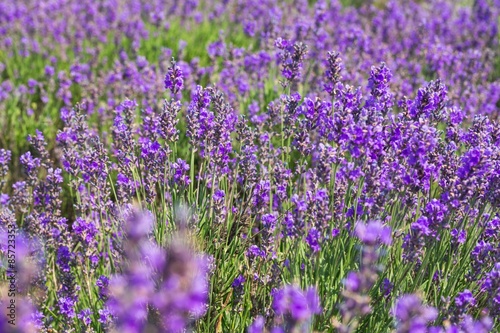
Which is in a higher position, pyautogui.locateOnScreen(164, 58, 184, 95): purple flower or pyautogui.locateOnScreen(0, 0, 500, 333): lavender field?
pyautogui.locateOnScreen(164, 58, 184, 95): purple flower

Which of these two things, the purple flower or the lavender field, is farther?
the purple flower

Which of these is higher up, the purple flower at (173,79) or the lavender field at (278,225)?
the purple flower at (173,79)

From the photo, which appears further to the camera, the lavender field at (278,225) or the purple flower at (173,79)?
the purple flower at (173,79)

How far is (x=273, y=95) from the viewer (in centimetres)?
486

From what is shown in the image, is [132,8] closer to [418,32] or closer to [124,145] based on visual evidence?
[418,32]

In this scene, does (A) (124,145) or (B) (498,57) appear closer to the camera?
(A) (124,145)

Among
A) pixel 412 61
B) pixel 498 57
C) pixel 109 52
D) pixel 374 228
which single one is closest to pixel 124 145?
pixel 374 228

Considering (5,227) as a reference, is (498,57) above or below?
above

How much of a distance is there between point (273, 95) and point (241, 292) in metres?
2.49

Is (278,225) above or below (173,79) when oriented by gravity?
below

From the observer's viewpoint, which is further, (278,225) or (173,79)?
(278,225)

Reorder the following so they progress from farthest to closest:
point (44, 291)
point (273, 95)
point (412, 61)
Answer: point (412, 61), point (273, 95), point (44, 291)

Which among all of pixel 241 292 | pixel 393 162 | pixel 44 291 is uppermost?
pixel 393 162

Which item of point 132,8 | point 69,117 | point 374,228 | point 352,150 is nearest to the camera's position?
point 374,228
